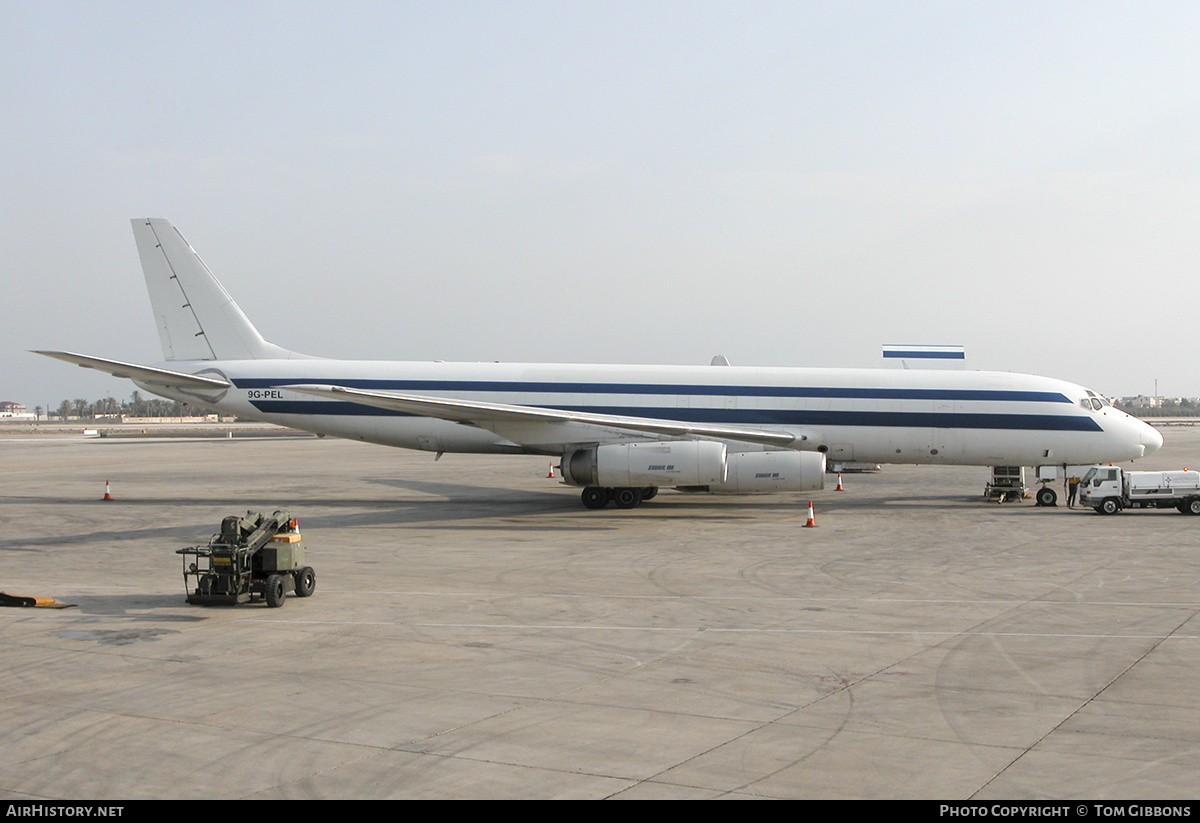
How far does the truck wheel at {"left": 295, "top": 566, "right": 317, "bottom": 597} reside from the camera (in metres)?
14.3

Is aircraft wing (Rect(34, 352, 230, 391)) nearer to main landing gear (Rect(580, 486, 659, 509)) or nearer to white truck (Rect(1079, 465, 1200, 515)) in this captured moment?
main landing gear (Rect(580, 486, 659, 509))

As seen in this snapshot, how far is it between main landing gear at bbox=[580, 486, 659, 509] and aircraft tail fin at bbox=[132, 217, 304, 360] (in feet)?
35.9

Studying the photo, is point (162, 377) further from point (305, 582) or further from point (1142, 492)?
point (1142, 492)

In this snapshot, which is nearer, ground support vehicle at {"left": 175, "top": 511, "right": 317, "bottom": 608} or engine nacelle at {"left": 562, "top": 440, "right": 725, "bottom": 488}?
ground support vehicle at {"left": 175, "top": 511, "right": 317, "bottom": 608}

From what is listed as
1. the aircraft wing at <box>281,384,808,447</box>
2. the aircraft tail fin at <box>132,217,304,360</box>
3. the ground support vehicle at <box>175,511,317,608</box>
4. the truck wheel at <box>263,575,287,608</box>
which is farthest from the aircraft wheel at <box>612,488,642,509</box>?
the truck wheel at <box>263,575,287,608</box>

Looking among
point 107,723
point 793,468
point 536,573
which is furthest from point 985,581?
point 107,723

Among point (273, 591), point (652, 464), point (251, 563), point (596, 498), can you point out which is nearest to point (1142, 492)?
point (652, 464)

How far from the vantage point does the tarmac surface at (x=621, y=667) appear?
7062 millimetres

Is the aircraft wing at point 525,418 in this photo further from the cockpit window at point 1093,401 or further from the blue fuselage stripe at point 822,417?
the cockpit window at point 1093,401

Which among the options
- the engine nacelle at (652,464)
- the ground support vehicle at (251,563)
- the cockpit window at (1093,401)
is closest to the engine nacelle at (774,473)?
the engine nacelle at (652,464)

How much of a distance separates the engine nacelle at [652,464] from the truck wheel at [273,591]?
1175 cm

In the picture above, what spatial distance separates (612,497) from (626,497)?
15.9 inches

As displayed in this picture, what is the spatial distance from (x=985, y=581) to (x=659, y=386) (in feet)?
44.9

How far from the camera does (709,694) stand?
9.19 meters
